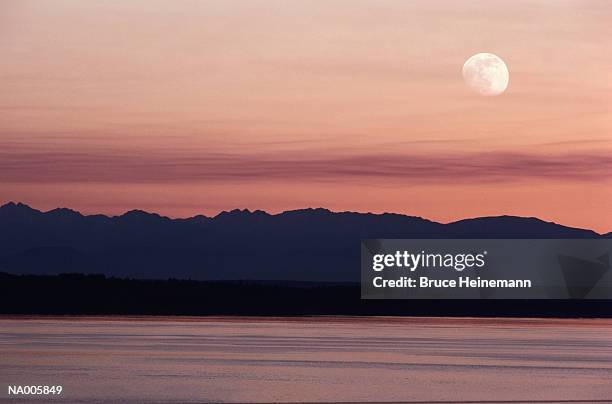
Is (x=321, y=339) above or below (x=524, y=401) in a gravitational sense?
above

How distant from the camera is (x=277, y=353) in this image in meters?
53.7

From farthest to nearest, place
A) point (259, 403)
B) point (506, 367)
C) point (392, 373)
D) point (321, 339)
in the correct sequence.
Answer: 1. point (321, 339)
2. point (506, 367)
3. point (392, 373)
4. point (259, 403)

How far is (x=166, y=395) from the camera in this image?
3531cm

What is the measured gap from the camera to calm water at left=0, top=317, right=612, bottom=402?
120ft

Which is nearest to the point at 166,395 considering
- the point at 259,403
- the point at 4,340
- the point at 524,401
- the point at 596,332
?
the point at 259,403

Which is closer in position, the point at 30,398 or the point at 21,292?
the point at 30,398

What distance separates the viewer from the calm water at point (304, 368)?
120 ft

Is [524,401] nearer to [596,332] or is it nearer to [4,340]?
[4,340]

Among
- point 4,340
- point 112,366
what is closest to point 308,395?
point 112,366

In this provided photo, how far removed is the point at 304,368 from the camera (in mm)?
45094

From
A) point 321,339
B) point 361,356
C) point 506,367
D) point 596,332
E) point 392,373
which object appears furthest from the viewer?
point 596,332

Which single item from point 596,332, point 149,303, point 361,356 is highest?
point 149,303

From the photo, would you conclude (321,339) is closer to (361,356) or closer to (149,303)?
(361,356)

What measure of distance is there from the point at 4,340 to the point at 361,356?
19413 millimetres
